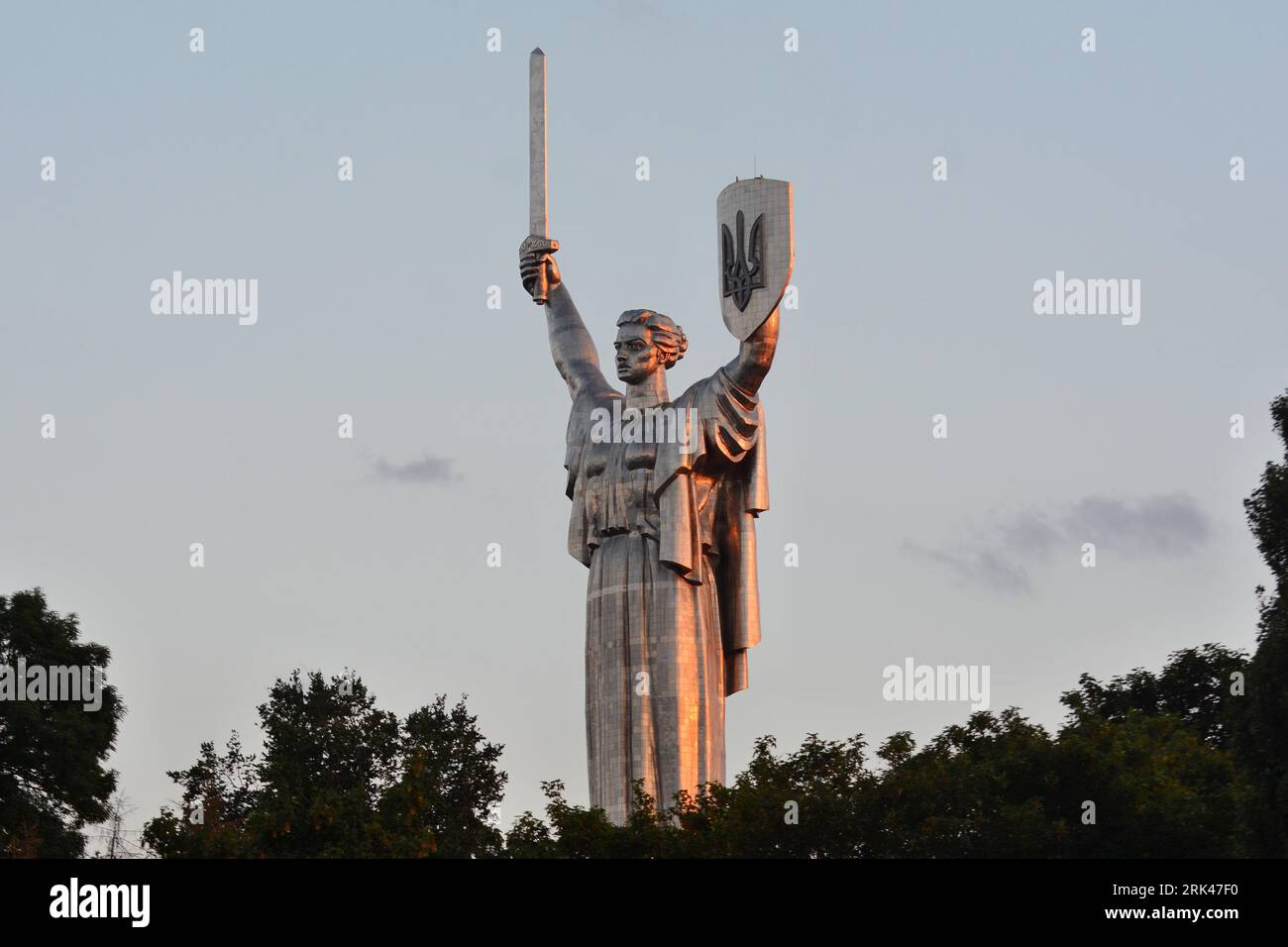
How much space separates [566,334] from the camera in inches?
1351

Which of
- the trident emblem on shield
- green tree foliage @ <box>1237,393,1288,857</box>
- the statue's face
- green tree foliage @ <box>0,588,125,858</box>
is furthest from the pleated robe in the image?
green tree foliage @ <box>0,588,125,858</box>

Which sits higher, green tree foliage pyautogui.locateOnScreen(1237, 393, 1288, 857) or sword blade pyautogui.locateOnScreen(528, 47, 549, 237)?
sword blade pyautogui.locateOnScreen(528, 47, 549, 237)

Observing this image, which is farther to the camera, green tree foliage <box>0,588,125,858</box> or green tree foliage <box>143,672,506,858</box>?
green tree foliage <box>0,588,125,858</box>

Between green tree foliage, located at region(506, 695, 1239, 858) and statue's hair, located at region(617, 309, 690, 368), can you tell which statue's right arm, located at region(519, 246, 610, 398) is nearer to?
statue's hair, located at region(617, 309, 690, 368)

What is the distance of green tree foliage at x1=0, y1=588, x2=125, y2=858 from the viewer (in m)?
47.0

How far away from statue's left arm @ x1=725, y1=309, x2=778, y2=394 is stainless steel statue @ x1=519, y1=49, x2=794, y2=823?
0.06 feet

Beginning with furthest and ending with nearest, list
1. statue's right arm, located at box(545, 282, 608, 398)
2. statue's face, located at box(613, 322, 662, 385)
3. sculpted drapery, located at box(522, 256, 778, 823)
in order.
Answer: statue's right arm, located at box(545, 282, 608, 398), statue's face, located at box(613, 322, 662, 385), sculpted drapery, located at box(522, 256, 778, 823)

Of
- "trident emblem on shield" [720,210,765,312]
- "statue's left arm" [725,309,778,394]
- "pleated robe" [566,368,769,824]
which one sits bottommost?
"pleated robe" [566,368,769,824]

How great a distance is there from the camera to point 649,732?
31.8 meters

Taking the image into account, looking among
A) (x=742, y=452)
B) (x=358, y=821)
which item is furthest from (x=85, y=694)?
(x=742, y=452)

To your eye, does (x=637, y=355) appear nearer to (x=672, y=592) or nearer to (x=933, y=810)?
(x=672, y=592)

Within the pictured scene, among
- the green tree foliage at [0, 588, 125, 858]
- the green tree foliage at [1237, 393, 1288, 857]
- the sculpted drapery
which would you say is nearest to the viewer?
the green tree foliage at [1237, 393, 1288, 857]

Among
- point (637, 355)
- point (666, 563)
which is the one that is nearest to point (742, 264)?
point (637, 355)
